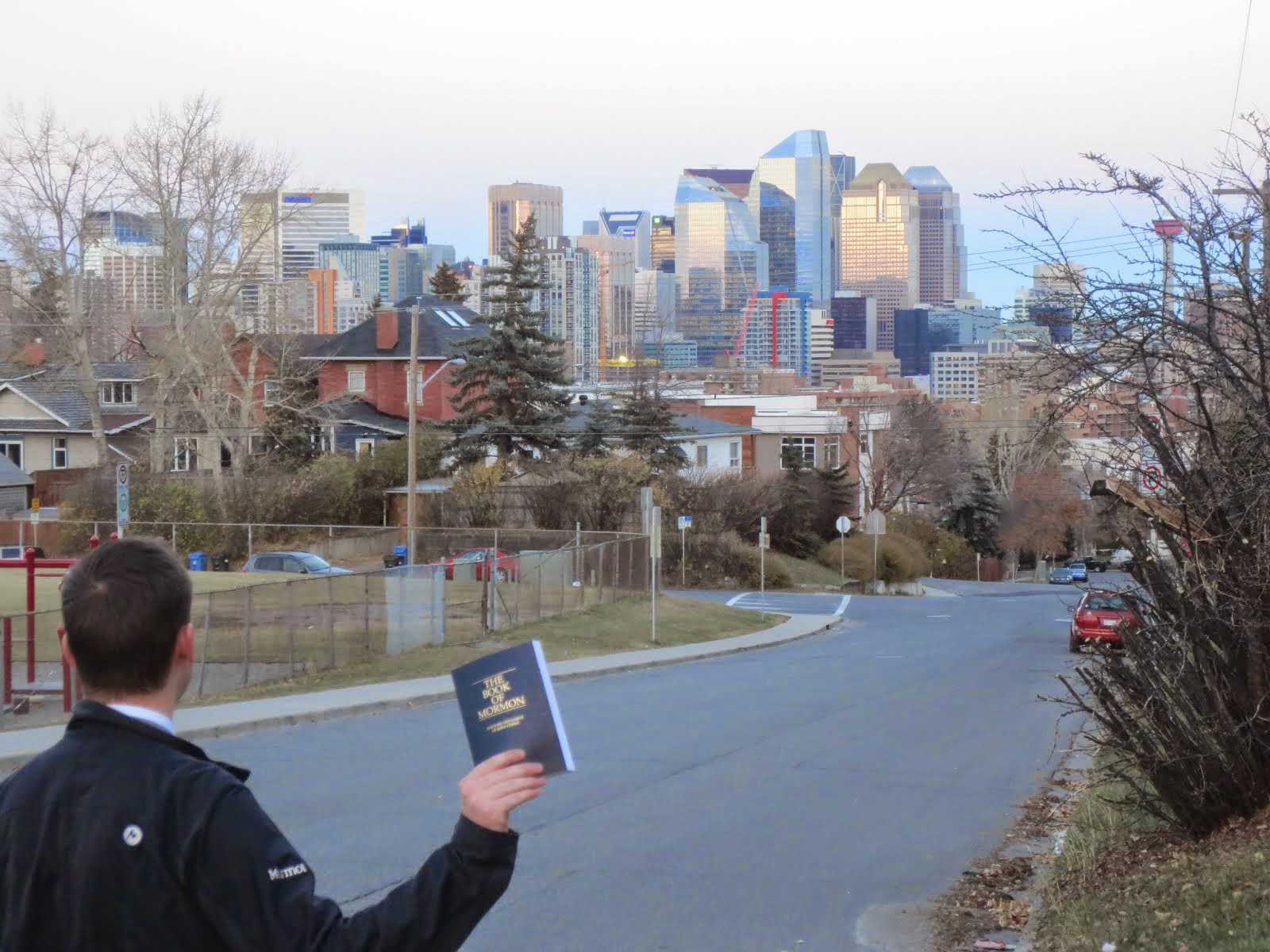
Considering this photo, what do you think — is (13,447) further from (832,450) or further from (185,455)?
(832,450)

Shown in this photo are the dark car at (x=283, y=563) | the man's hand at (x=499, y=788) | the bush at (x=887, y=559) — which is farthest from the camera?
the bush at (x=887, y=559)

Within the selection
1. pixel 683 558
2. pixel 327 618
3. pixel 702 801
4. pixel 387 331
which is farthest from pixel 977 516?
pixel 702 801

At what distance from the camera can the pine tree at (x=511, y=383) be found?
5531 centimetres

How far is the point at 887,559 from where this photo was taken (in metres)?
61.8

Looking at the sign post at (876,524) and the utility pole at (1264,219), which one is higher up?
the utility pole at (1264,219)

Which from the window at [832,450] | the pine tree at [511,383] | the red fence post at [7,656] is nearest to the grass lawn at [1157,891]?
the red fence post at [7,656]

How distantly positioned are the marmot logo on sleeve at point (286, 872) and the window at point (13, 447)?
67324 mm

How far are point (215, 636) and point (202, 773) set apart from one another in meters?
21.3

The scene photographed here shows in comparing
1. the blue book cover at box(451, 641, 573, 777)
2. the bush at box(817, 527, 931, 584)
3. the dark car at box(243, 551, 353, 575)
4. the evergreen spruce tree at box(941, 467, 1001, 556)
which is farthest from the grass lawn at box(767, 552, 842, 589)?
the blue book cover at box(451, 641, 573, 777)

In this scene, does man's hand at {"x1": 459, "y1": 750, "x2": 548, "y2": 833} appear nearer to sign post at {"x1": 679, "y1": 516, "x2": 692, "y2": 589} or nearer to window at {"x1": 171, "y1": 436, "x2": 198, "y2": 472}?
sign post at {"x1": 679, "y1": 516, "x2": 692, "y2": 589}

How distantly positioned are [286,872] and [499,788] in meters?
0.43

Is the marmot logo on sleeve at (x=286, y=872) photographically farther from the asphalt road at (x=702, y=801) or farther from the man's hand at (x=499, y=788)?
the asphalt road at (x=702, y=801)

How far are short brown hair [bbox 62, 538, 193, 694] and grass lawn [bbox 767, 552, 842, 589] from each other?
5631cm

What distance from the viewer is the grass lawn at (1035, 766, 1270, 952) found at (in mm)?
6445
